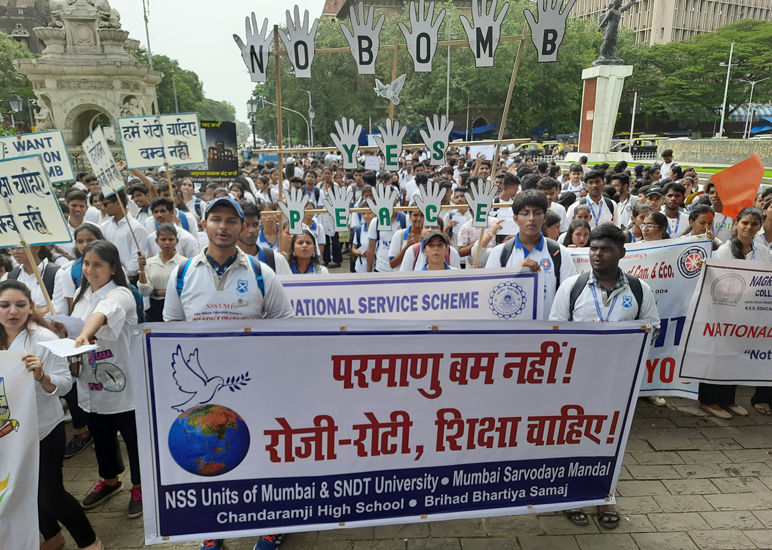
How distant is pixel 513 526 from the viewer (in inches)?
138

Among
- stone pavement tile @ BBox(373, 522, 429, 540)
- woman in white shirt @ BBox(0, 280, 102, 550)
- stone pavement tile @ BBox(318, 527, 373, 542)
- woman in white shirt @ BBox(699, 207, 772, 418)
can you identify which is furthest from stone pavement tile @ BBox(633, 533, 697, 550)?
woman in white shirt @ BBox(0, 280, 102, 550)

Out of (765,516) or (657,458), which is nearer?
(765,516)

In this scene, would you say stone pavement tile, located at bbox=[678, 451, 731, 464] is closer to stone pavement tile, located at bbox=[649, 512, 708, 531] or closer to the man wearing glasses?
stone pavement tile, located at bbox=[649, 512, 708, 531]

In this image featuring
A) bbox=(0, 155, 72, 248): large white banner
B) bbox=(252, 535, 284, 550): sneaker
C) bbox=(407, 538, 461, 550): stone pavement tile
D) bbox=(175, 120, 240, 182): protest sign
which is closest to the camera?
bbox=(252, 535, 284, 550): sneaker

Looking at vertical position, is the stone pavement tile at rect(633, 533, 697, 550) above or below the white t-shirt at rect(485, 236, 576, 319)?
below

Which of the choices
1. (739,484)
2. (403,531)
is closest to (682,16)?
(739,484)

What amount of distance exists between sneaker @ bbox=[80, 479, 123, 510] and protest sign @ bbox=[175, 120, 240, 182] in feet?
33.8

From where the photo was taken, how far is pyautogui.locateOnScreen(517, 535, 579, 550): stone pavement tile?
3314 mm

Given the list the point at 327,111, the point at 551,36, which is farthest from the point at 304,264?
the point at 327,111

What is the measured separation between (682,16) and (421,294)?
3184 inches

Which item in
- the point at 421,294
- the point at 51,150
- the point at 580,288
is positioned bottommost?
the point at 421,294

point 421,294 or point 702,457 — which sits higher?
point 421,294

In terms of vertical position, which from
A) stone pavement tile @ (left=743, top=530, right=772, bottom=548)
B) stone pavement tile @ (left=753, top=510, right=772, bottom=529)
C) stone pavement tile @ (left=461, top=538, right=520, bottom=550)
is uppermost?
stone pavement tile @ (left=743, top=530, right=772, bottom=548)

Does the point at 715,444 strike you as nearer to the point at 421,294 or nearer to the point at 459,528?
the point at 459,528
